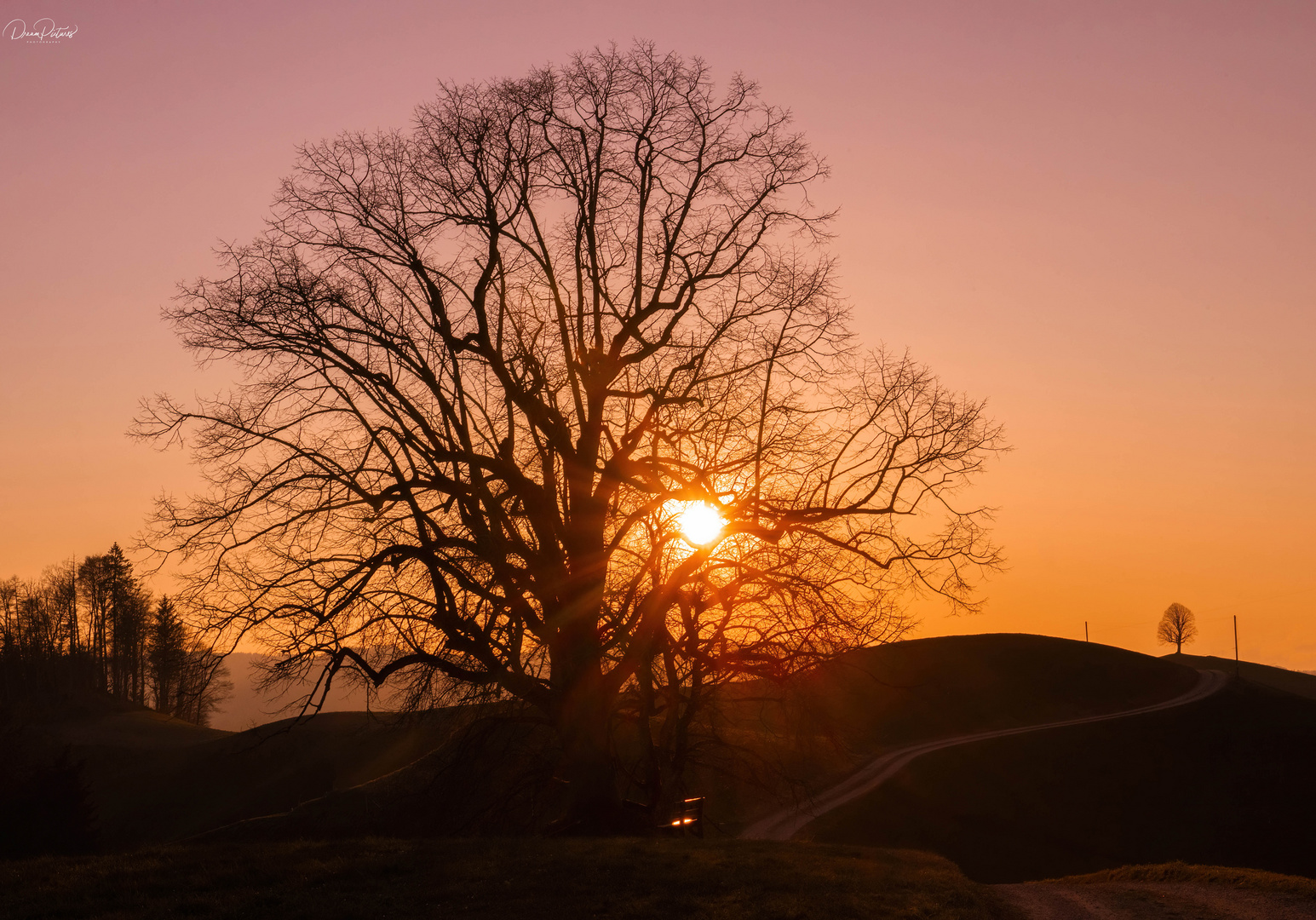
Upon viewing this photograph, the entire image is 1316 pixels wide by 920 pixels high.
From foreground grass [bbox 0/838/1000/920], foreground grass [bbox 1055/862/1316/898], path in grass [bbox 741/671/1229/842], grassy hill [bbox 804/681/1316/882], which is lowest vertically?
grassy hill [bbox 804/681/1316/882]

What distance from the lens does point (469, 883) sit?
34.1 ft

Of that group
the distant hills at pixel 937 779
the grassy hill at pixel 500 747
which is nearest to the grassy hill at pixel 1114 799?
the distant hills at pixel 937 779

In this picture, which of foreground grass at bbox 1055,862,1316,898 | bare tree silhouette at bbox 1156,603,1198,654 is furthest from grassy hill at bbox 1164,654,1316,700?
foreground grass at bbox 1055,862,1316,898

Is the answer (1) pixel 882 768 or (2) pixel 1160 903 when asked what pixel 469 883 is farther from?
(1) pixel 882 768

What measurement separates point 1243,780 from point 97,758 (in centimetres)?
6747

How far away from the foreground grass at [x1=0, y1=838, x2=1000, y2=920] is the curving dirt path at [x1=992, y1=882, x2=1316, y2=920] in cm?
218

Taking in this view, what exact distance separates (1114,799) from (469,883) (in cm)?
4851

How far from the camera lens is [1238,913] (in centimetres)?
1390

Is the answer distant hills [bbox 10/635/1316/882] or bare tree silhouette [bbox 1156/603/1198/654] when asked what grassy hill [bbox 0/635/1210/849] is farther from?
bare tree silhouette [bbox 1156/603/1198/654]

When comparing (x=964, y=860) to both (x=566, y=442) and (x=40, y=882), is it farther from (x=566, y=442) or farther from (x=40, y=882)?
(x=40, y=882)

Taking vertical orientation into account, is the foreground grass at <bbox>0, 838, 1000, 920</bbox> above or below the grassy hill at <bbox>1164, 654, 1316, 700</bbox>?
above

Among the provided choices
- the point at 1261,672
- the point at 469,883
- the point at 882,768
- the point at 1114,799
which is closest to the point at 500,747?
the point at 469,883

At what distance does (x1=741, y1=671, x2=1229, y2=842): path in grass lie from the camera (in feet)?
112

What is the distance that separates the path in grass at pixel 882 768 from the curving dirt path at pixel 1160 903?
7.26 meters
